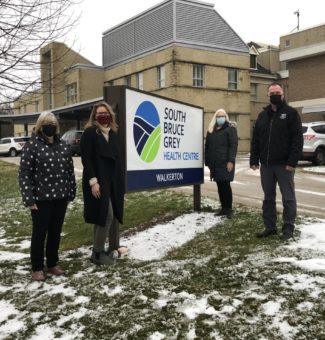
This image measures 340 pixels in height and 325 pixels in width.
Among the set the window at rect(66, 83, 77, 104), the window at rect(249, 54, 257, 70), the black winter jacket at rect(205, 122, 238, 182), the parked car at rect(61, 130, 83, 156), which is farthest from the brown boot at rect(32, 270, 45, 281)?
the window at rect(66, 83, 77, 104)

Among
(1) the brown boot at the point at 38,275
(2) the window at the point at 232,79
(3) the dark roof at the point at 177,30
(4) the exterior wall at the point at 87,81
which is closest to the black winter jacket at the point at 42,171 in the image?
(1) the brown boot at the point at 38,275

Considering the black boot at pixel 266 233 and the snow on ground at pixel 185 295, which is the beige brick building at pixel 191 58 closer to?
the black boot at pixel 266 233

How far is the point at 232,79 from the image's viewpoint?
33719mm

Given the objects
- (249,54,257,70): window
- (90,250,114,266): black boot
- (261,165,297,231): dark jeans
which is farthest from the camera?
(249,54,257,70): window

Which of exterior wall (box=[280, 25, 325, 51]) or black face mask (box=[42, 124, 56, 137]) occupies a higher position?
exterior wall (box=[280, 25, 325, 51])

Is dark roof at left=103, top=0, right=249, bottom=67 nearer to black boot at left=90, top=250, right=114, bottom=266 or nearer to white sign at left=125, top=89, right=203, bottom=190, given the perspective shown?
white sign at left=125, top=89, right=203, bottom=190

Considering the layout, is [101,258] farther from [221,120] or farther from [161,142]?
[221,120]

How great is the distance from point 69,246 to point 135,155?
1.58 m

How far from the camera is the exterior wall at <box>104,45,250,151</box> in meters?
30.7

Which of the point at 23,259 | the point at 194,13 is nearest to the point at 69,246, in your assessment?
the point at 23,259

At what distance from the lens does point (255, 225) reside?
6.68 m

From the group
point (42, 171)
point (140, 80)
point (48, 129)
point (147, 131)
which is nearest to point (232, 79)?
point (140, 80)

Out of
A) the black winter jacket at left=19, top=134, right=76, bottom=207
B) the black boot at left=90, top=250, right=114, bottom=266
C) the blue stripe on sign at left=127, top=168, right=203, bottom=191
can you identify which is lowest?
the black boot at left=90, top=250, right=114, bottom=266

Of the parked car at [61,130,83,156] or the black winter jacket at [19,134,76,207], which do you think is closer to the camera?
the black winter jacket at [19,134,76,207]
